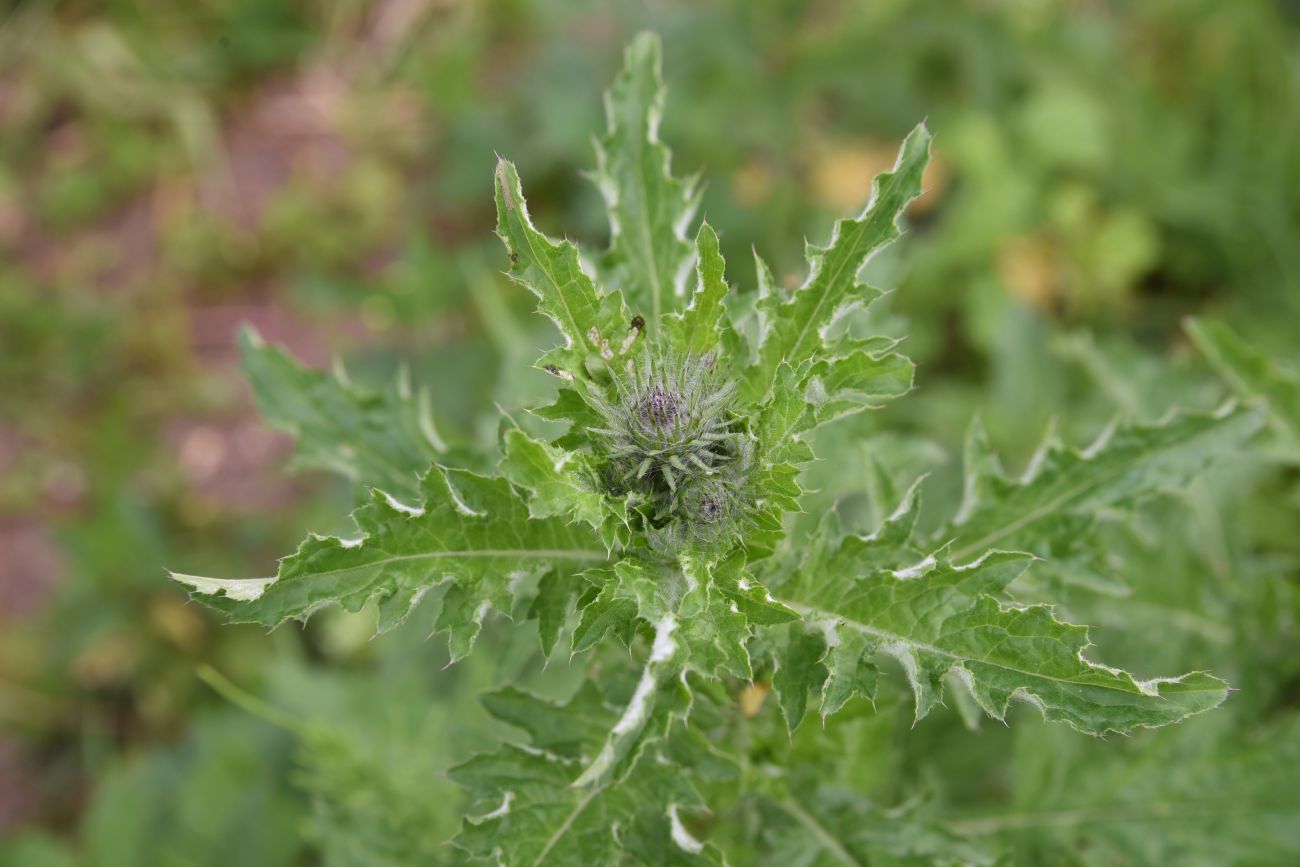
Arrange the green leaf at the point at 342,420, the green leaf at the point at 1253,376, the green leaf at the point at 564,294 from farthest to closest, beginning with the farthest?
the green leaf at the point at 1253,376
the green leaf at the point at 342,420
the green leaf at the point at 564,294

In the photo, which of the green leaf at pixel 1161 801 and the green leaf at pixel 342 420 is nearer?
the green leaf at pixel 342 420

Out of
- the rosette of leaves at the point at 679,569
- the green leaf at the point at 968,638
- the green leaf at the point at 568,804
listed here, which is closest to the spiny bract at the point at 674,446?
the rosette of leaves at the point at 679,569

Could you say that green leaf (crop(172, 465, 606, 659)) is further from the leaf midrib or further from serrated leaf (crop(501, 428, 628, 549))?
the leaf midrib

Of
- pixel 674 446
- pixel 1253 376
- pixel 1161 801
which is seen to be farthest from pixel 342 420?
pixel 1253 376

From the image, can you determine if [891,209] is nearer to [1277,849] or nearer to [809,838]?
[809,838]

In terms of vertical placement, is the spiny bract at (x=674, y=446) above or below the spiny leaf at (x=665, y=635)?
above

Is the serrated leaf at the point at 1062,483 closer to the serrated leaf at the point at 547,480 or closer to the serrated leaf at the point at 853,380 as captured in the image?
the serrated leaf at the point at 853,380

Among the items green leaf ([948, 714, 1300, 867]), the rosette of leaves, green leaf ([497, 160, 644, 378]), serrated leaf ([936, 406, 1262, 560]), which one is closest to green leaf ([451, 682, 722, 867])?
the rosette of leaves
